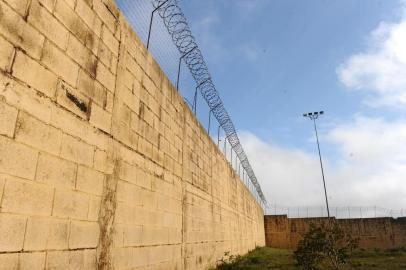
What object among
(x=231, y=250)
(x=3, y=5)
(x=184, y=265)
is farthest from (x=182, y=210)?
(x=231, y=250)

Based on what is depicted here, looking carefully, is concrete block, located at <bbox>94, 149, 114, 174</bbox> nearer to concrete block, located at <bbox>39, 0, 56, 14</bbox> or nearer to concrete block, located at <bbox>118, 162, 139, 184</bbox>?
concrete block, located at <bbox>118, 162, 139, 184</bbox>

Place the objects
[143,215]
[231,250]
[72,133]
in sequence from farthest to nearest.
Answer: [231,250] < [143,215] < [72,133]

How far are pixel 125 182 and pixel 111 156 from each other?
1.63 ft

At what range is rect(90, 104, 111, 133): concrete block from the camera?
3.67m

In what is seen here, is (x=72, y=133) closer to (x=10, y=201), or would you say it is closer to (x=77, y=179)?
(x=77, y=179)

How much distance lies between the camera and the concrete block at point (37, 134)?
2648 millimetres

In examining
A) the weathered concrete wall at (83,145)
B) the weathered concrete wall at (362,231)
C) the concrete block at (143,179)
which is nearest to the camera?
the weathered concrete wall at (83,145)

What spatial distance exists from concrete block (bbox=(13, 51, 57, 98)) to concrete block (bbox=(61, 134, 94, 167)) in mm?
474

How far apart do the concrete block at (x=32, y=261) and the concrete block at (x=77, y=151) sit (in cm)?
90

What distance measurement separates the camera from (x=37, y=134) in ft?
9.23

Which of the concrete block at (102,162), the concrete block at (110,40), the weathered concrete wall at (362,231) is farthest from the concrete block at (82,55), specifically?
the weathered concrete wall at (362,231)

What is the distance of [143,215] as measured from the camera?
4758 mm

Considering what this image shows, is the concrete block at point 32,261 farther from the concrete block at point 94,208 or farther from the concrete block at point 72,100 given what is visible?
the concrete block at point 72,100

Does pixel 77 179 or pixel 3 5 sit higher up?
pixel 3 5
